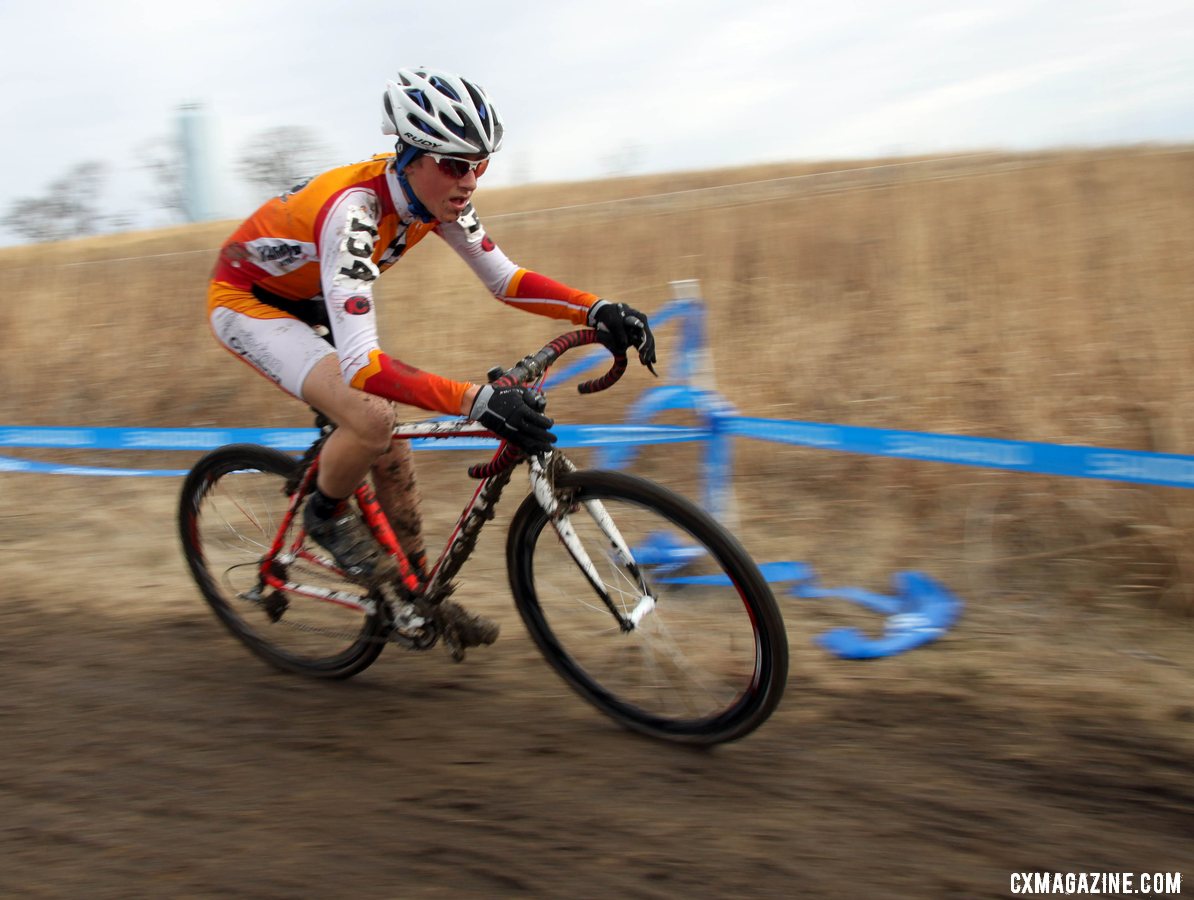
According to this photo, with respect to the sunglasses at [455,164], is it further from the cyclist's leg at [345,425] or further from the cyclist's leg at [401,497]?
the cyclist's leg at [401,497]

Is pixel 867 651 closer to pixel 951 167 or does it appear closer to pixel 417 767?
pixel 417 767

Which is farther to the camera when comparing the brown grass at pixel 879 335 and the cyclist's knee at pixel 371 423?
the brown grass at pixel 879 335

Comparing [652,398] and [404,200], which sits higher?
[404,200]

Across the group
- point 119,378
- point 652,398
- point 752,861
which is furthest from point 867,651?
point 119,378

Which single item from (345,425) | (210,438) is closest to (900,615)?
(345,425)

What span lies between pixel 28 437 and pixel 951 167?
8.88 metres

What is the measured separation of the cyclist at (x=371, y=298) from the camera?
10.0ft

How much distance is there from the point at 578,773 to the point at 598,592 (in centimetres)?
58

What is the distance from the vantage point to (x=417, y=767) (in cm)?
317

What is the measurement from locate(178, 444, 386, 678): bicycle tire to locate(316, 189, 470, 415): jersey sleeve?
3.13 ft

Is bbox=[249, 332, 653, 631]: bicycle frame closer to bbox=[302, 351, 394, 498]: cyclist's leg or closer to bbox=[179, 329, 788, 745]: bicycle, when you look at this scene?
bbox=[179, 329, 788, 745]: bicycle

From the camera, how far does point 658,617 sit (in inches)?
127

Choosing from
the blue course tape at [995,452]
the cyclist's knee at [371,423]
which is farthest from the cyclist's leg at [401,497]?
the blue course tape at [995,452]

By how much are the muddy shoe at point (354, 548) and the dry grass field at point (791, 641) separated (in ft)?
1.76
